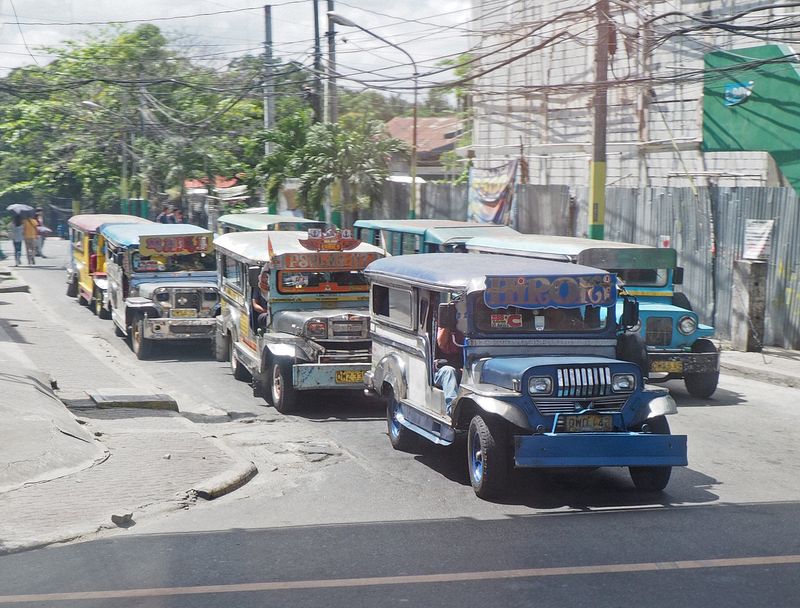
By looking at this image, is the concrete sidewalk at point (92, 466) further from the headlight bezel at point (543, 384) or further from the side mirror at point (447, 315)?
the headlight bezel at point (543, 384)

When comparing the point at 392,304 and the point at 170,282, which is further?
the point at 170,282

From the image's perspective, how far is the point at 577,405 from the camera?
8766 mm

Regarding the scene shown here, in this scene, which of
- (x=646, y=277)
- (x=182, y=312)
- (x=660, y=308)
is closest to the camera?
(x=660, y=308)

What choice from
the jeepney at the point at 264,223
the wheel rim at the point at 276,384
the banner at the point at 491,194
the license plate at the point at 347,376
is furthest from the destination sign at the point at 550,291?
the banner at the point at 491,194

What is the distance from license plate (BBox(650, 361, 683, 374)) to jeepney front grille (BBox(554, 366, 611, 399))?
17.0 feet

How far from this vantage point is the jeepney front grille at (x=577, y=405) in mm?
8672

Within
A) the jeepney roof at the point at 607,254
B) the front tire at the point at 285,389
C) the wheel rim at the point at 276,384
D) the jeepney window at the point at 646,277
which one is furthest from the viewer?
the jeepney window at the point at 646,277

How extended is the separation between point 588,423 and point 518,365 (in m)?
0.73

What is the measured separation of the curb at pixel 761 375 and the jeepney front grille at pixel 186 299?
8.76 meters

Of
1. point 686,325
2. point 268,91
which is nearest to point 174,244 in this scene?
point 686,325

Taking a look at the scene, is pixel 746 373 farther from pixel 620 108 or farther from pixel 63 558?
pixel 620 108

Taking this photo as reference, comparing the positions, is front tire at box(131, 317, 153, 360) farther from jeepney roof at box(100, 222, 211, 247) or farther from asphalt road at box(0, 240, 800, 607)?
asphalt road at box(0, 240, 800, 607)

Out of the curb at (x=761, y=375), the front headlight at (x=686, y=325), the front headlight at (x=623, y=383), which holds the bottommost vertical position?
the curb at (x=761, y=375)

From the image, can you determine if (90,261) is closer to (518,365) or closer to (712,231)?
(712,231)
